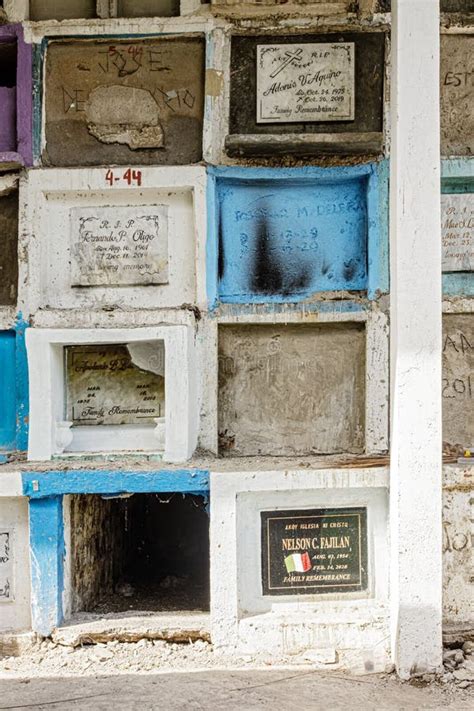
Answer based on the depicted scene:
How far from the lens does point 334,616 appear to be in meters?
3.36

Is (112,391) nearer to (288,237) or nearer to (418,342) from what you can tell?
(288,237)

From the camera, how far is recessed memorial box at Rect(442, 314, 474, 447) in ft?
13.2

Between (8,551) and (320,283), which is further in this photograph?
(320,283)

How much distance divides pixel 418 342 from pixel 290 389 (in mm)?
1169

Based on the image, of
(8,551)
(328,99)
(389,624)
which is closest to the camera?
(389,624)

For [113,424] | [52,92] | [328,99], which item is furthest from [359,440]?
[52,92]

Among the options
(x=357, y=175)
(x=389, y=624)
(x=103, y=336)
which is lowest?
(x=389, y=624)

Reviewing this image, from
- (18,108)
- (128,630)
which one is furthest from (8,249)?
(128,630)

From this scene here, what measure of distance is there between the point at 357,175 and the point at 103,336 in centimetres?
172

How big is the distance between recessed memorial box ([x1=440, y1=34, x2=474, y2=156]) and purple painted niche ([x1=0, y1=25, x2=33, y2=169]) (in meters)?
2.43

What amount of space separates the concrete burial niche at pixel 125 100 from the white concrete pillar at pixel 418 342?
4.61 ft

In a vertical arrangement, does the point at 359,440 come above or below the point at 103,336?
below

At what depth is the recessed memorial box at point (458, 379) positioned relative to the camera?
4027 mm

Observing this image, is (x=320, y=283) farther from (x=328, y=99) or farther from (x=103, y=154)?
(x=103, y=154)
